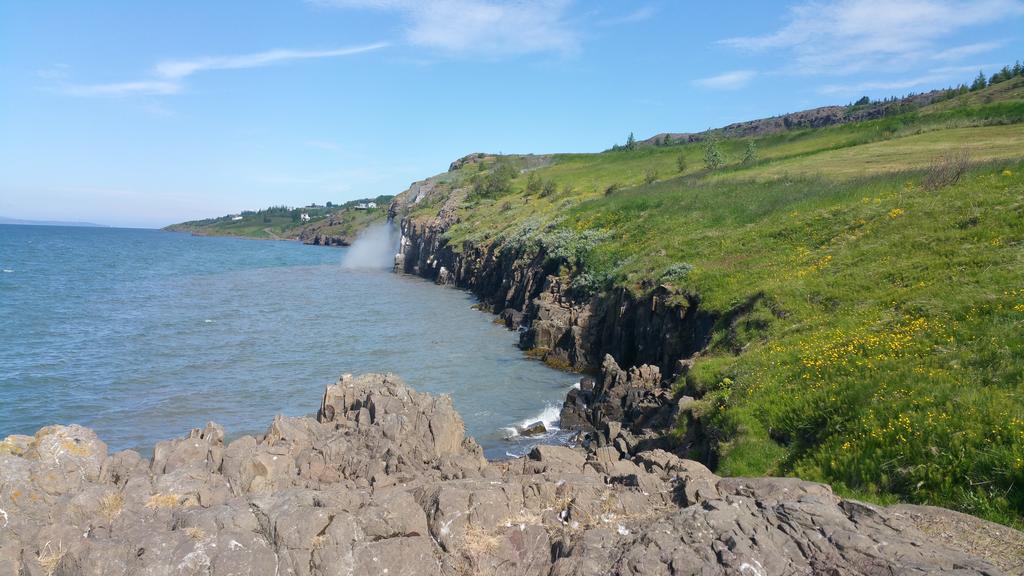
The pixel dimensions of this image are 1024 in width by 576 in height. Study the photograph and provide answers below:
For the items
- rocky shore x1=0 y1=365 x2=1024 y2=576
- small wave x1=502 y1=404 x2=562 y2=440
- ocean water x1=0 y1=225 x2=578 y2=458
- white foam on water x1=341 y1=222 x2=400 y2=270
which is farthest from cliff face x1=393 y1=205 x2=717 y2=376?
white foam on water x1=341 y1=222 x2=400 y2=270

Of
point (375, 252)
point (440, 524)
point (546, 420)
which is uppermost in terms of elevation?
point (375, 252)

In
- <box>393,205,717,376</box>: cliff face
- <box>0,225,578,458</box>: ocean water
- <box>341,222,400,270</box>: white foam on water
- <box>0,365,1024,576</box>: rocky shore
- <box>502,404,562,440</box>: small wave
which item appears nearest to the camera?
<box>0,365,1024,576</box>: rocky shore

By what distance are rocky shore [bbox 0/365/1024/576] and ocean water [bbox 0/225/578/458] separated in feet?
29.2

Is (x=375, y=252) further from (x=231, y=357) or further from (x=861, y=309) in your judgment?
(x=861, y=309)

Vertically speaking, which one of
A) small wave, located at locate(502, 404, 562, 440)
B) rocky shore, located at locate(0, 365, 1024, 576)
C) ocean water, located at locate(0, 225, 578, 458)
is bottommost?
small wave, located at locate(502, 404, 562, 440)

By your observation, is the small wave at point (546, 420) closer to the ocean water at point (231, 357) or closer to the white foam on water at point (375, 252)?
the ocean water at point (231, 357)

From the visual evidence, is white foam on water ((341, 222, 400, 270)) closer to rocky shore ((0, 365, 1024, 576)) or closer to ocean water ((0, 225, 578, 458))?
ocean water ((0, 225, 578, 458))

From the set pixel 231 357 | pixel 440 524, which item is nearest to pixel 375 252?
pixel 231 357

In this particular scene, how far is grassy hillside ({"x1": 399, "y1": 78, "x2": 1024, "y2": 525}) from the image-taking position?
460 inches

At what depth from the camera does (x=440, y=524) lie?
9578mm

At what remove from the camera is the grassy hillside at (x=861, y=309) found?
38.3 feet

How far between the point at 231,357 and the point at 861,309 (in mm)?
27104

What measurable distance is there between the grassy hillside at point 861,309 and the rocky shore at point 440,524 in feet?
6.32

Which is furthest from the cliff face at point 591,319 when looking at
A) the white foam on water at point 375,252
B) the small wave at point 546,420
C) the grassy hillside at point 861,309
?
the white foam on water at point 375,252
